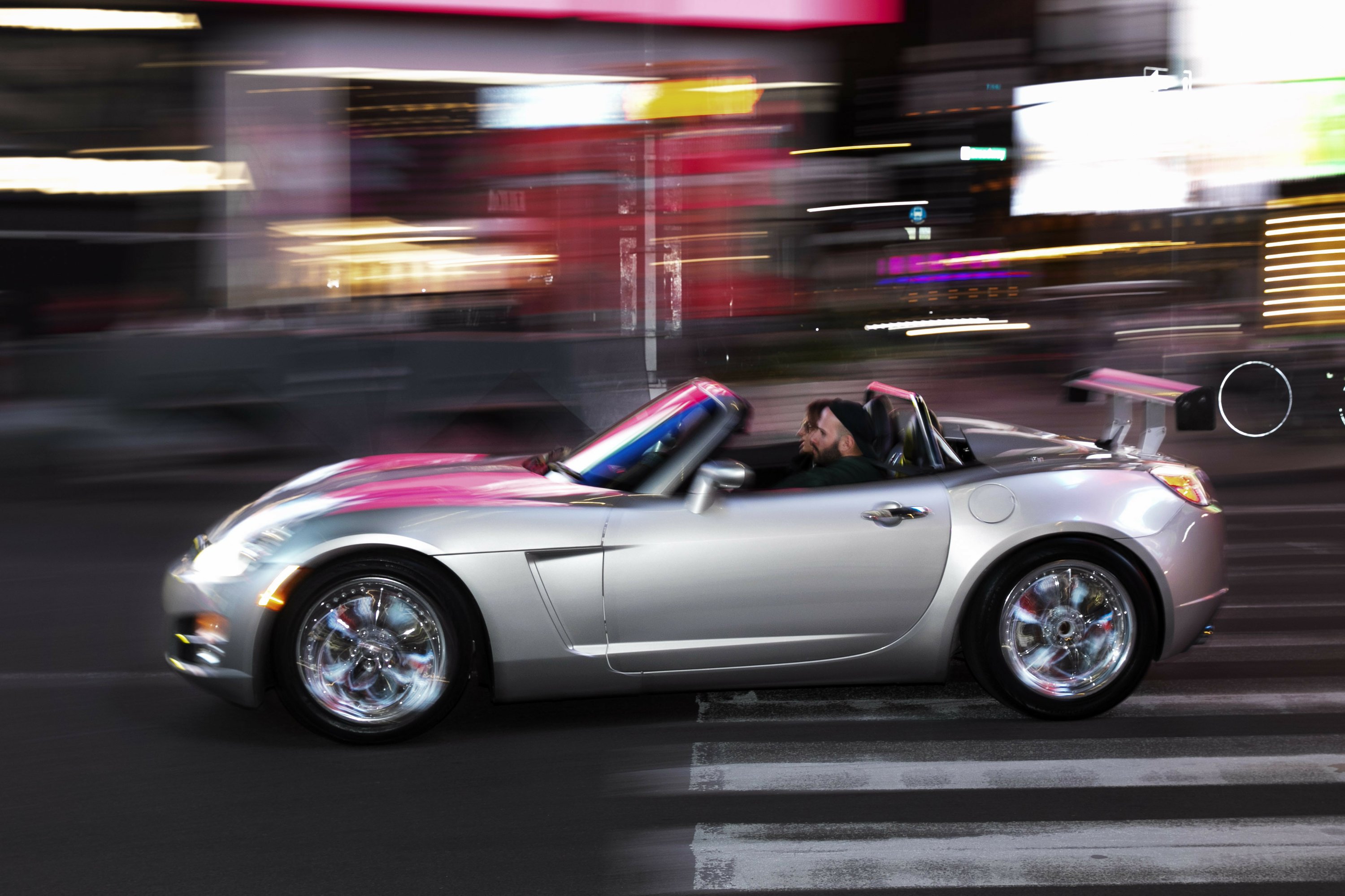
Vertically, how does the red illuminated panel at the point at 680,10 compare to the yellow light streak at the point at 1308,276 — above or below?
above

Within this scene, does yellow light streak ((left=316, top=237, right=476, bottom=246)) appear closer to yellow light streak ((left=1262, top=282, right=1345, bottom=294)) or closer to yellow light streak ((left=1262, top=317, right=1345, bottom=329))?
yellow light streak ((left=1262, top=317, right=1345, bottom=329))

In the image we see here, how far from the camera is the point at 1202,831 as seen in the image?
12.5 ft

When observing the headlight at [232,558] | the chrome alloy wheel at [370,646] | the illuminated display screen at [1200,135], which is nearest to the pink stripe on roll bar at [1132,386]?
the chrome alloy wheel at [370,646]

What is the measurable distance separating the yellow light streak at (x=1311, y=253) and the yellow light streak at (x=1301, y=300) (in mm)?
547

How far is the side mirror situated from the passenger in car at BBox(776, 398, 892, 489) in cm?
32

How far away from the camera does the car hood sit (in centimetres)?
466

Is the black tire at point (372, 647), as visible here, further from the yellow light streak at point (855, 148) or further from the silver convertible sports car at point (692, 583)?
the yellow light streak at point (855, 148)

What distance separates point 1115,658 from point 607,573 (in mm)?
1924

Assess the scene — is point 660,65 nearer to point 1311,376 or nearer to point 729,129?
point 729,129

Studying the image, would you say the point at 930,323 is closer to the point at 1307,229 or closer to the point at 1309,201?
the point at 1307,229

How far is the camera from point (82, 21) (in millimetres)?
15438

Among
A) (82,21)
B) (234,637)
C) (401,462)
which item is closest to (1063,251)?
(82,21)

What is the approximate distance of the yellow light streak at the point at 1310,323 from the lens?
18.1 meters

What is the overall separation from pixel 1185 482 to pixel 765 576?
1731 mm
